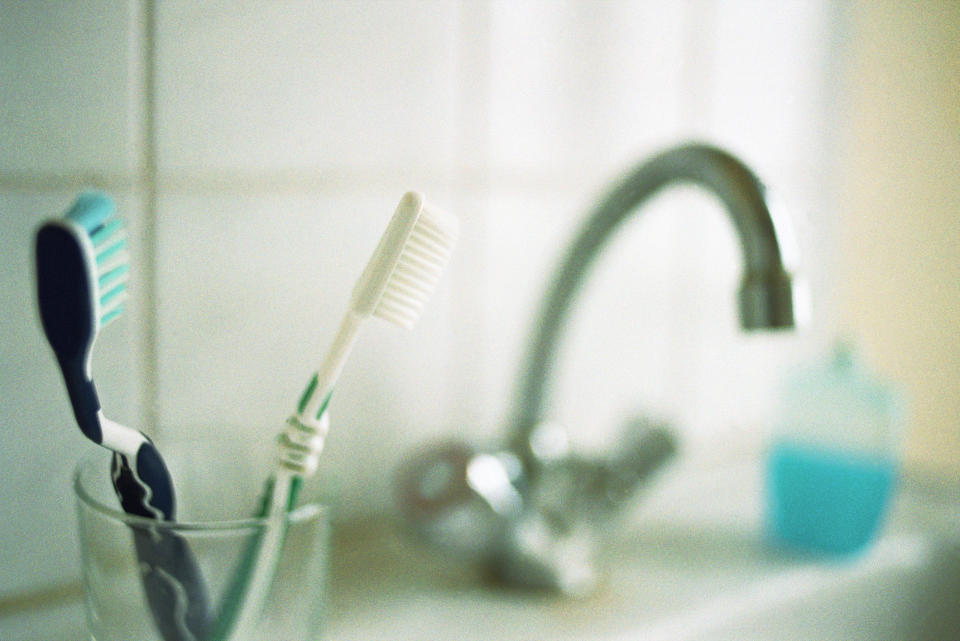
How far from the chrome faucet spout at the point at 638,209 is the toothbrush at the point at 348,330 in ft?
0.52

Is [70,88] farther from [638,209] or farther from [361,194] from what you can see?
[638,209]

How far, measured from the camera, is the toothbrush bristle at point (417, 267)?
378 mm

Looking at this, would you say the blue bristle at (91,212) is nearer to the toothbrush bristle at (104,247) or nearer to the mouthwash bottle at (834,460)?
the toothbrush bristle at (104,247)

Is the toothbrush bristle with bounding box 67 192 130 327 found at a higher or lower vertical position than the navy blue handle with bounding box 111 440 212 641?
higher

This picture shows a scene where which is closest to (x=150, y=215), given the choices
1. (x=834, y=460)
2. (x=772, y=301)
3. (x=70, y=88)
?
(x=70, y=88)

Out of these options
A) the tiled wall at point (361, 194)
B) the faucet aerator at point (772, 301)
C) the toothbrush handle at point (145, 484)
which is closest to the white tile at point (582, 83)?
the tiled wall at point (361, 194)

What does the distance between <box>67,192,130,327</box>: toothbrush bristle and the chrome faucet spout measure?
0.27 meters

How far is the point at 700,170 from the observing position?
19.1 inches

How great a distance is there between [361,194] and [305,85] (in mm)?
69

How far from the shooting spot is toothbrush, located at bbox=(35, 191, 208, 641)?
1.06ft

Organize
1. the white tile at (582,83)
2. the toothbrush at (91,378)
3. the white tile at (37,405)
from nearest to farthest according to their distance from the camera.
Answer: the toothbrush at (91,378)
the white tile at (37,405)
the white tile at (582,83)

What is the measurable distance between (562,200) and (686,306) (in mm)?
155

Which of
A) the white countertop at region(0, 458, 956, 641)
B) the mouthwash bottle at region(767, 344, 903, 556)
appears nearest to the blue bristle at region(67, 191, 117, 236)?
the white countertop at region(0, 458, 956, 641)

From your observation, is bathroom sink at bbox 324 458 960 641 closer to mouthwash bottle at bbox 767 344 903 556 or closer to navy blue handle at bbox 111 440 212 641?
mouthwash bottle at bbox 767 344 903 556
